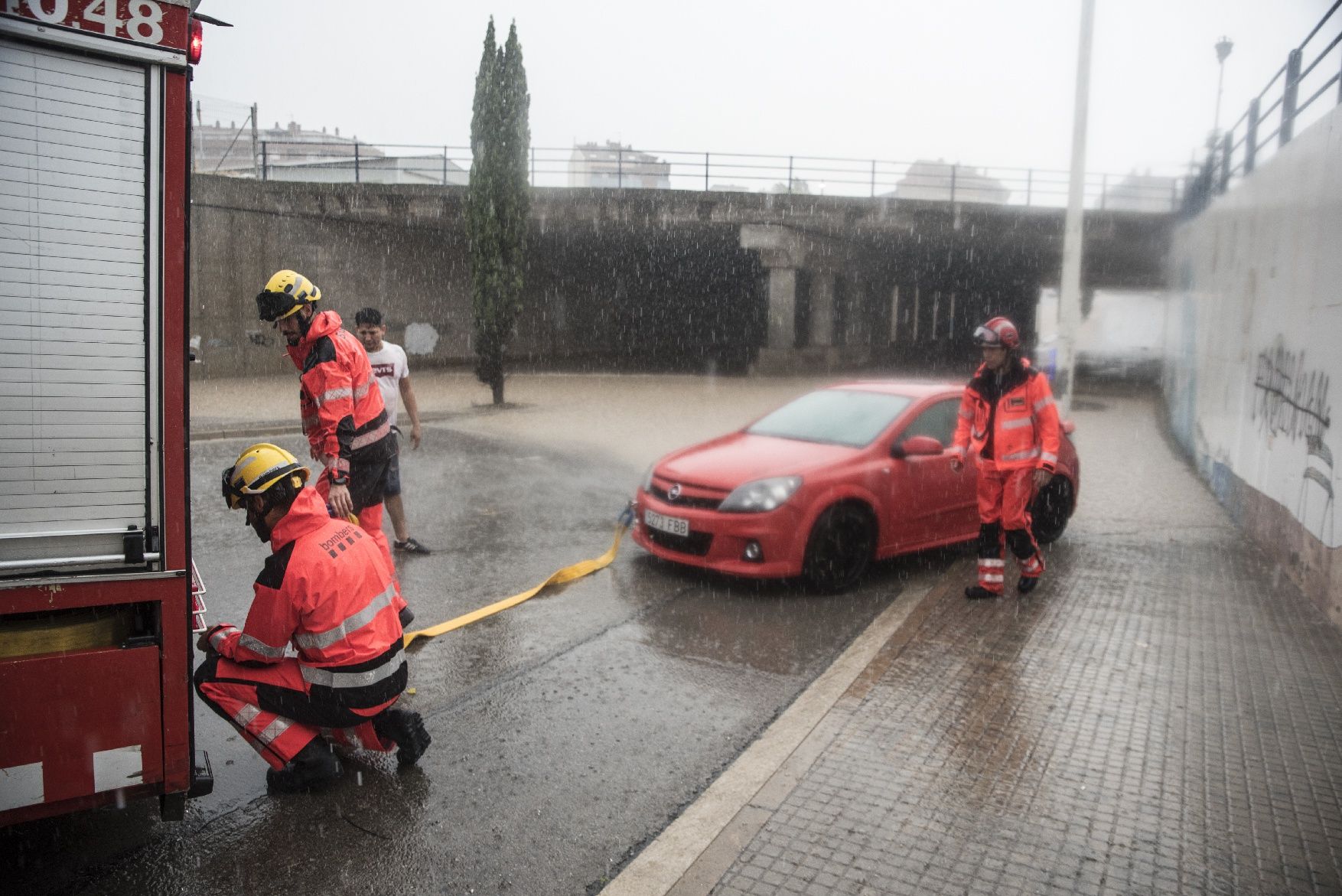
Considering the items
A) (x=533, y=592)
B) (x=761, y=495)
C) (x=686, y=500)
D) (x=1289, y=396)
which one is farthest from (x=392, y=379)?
(x=1289, y=396)

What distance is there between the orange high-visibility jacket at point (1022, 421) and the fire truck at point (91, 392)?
4906 millimetres

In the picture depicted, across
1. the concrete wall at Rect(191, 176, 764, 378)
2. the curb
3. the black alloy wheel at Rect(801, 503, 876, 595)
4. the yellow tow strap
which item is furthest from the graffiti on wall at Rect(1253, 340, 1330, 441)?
the concrete wall at Rect(191, 176, 764, 378)

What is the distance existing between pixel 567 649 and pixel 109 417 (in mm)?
3012

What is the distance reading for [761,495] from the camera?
6484 mm

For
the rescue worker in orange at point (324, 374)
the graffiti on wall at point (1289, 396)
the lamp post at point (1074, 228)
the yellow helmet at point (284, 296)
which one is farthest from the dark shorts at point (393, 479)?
the lamp post at point (1074, 228)

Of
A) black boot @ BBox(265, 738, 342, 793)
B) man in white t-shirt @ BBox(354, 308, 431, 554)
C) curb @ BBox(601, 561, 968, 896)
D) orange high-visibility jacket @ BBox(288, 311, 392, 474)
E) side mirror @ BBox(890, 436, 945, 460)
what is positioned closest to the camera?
curb @ BBox(601, 561, 968, 896)

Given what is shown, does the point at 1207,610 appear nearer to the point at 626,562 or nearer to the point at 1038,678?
the point at 1038,678

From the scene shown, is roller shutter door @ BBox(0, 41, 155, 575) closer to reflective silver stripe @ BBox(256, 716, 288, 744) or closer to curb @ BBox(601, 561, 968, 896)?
reflective silver stripe @ BBox(256, 716, 288, 744)

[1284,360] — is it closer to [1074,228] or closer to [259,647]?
[259,647]

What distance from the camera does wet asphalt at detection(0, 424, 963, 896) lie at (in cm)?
332

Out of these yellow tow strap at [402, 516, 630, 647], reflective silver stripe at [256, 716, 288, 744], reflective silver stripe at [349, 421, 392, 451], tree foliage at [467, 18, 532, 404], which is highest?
tree foliage at [467, 18, 532, 404]

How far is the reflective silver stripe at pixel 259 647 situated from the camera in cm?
356

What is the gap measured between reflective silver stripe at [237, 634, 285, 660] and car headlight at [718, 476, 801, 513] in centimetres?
342

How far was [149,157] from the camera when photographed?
2959 millimetres
